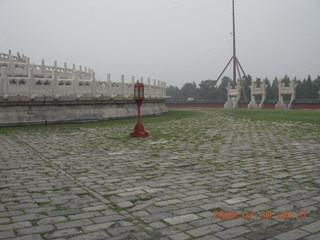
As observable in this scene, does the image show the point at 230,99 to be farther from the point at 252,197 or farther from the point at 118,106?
the point at 252,197

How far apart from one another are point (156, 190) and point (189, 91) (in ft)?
339

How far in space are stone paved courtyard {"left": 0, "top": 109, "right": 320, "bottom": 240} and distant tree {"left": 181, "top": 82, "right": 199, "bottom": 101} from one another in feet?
277

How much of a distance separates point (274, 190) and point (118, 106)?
13363mm

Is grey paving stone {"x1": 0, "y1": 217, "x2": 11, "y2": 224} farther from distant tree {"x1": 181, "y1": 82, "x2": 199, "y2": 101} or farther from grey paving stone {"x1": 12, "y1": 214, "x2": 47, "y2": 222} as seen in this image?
distant tree {"x1": 181, "y1": 82, "x2": 199, "y2": 101}

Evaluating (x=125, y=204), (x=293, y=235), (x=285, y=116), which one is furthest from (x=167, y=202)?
(x=285, y=116)

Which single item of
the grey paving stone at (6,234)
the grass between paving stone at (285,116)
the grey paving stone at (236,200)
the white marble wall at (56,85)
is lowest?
the grey paving stone at (236,200)

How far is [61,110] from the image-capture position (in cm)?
1445

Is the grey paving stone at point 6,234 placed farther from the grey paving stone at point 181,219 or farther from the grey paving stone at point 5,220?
the grey paving stone at point 181,219

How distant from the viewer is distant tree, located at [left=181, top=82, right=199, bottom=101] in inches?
3791

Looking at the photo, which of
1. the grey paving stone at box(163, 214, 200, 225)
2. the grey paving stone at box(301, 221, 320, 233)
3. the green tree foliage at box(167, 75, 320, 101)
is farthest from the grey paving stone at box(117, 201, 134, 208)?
the green tree foliage at box(167, 75, 320, 101)

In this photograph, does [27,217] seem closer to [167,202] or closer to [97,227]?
[97,227]

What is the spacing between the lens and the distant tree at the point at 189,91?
316ft

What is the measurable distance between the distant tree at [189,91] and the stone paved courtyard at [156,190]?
8440 cm

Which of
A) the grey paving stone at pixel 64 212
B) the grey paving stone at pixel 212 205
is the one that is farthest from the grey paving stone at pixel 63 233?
the grey paving stone at pixel 212 205
